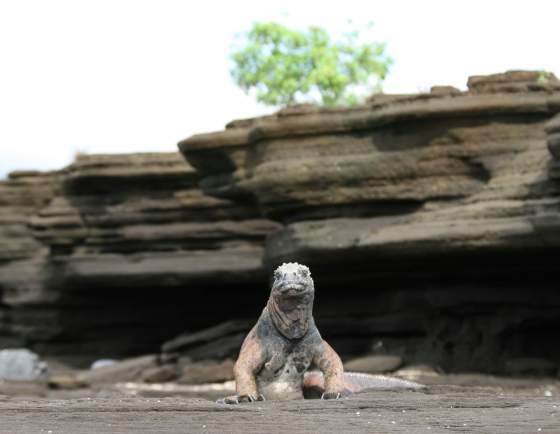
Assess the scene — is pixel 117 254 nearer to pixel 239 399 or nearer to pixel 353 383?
pixel 353 383

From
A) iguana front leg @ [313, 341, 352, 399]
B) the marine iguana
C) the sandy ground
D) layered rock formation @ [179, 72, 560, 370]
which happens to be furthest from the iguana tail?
A: layered rock formation @ [179, 72, 560, 370]

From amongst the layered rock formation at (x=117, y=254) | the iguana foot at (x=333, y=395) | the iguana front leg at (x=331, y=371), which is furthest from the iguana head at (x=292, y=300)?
the layered rock formation at (x=117, y=254)

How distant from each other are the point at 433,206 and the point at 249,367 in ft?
29.9

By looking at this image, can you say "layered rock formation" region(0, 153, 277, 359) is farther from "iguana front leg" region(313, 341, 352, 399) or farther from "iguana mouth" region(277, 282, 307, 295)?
"iguana mouth" region(277, 282, 307, 295)

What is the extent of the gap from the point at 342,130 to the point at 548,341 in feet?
14.2

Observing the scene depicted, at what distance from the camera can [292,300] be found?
9.85 meters

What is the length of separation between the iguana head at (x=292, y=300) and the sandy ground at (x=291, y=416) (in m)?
1.36

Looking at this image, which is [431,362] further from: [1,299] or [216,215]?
[1,299]

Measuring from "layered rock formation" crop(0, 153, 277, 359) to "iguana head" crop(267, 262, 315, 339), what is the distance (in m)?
13.1

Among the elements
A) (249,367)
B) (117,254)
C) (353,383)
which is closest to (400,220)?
(353,383)

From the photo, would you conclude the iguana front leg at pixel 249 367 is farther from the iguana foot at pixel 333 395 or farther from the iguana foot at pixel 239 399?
the iguana foot at pixel 333 395

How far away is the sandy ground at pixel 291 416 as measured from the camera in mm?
7211

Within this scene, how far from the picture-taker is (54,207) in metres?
26.5

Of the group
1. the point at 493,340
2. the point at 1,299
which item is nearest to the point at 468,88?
the point at 493,340
